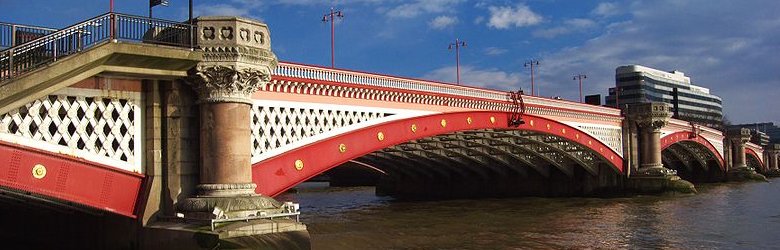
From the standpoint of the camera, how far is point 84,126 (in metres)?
15.4

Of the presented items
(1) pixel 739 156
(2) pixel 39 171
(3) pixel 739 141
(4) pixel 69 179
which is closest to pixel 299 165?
(4) pixel 69 179

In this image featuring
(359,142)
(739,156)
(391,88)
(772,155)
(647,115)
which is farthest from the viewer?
(772,155)

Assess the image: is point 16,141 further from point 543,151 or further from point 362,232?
point 543,151

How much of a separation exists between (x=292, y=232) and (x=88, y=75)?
5.43 m

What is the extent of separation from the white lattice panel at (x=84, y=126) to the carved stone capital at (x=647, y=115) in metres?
39.6

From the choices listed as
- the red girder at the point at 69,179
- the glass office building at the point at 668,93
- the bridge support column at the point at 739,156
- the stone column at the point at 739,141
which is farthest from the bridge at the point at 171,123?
the glass office building at the point at 668,93

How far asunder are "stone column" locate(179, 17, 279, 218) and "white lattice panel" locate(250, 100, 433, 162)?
8.03 ft

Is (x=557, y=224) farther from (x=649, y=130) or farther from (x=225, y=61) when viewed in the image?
(x=649, y=130)

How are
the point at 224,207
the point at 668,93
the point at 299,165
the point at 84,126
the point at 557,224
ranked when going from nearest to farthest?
1. the point at 84,126
2. the point at 224,207
3. the point at 299,165
4. the point at 557,224
5. the point at 668,93

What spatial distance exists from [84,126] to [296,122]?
7092mm

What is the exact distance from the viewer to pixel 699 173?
249ft

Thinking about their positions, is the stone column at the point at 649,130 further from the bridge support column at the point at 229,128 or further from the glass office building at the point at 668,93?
the glass office building at the point at 668,93

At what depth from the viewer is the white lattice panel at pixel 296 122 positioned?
64.1 feet

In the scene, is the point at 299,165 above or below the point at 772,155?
above
